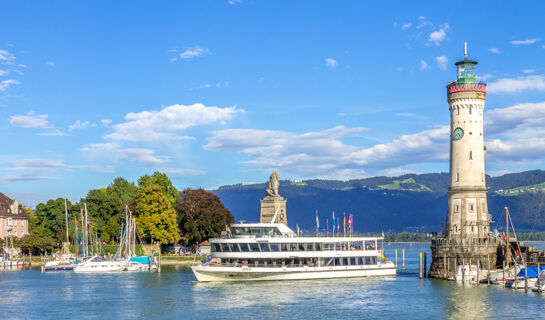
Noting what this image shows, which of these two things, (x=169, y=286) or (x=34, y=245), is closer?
(x=169, y=286)

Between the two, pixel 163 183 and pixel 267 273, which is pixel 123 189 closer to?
Answer: pixel 163 183

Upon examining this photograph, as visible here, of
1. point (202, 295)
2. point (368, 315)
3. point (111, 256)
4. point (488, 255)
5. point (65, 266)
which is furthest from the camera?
point (111, 256)

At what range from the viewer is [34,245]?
381ft

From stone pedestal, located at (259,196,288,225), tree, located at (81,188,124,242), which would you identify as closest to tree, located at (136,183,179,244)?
tree, located at (81,188,124,242)

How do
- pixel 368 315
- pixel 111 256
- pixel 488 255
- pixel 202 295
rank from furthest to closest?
1. pixel 111 256
2. pixel 488 255
3. pixel 202 295
4. pixel 368 315

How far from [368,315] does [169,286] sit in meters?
26.3

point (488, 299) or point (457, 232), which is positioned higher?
point (457, 232)

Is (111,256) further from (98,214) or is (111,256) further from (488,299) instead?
(488,299)

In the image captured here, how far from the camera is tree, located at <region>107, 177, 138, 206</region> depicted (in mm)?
125312

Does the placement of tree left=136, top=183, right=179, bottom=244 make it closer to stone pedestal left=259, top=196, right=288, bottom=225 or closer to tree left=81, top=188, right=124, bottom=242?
tree left=81, top=188, right=124, bottom=242

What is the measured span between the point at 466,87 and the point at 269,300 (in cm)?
3072

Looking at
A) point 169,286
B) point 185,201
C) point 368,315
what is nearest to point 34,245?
point 185,201

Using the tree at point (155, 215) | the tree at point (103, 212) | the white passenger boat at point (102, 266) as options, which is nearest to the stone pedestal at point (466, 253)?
the white passenger boat at point (102, 266)

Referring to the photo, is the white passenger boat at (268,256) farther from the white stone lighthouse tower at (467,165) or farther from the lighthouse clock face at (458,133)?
the lighthouse clock face at (458,133)
